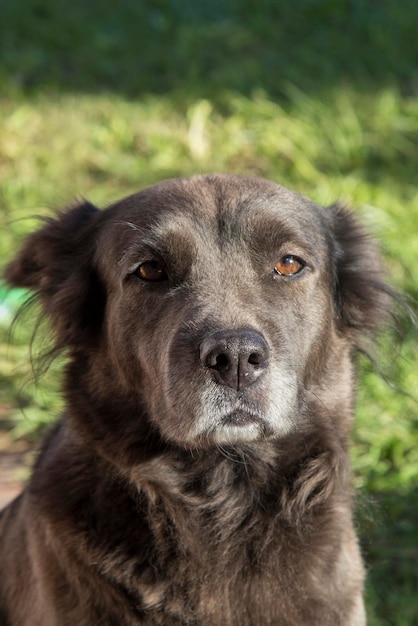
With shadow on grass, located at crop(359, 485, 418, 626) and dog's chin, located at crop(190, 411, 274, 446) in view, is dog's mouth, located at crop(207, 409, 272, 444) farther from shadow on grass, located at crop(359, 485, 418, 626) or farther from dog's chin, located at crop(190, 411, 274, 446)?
shadow on grass, located at crop(359, 485, 418, 626)

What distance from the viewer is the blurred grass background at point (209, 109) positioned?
7.51 m

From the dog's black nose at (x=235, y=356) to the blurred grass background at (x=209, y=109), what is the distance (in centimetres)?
269

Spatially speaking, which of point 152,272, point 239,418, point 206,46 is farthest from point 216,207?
point 206,46

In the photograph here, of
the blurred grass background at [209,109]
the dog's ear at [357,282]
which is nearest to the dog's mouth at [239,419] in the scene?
the dog's ear at [357,282]

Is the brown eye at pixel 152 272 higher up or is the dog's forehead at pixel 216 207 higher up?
the dog's forehead at pixel 216 207

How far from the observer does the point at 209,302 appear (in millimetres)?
3289

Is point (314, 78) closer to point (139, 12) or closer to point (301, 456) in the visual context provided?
point (139, 12)

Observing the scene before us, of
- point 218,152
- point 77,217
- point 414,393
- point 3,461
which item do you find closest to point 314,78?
point 218,152

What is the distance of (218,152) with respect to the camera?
8562mm

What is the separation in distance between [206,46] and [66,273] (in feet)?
22.2

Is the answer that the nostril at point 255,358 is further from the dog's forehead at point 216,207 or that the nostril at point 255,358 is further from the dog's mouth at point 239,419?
the dog's forehead at point 216,207

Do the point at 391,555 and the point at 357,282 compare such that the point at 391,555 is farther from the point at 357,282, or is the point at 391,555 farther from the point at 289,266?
the point at 289,266

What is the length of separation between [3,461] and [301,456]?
2.60 metres

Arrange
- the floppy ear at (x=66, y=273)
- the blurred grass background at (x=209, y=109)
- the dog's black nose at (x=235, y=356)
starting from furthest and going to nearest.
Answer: the blurred grass background at (x=209, y=109)
the floppy ear at (x=66, y=273)
the dog's black nose at (x=235, y=356)
